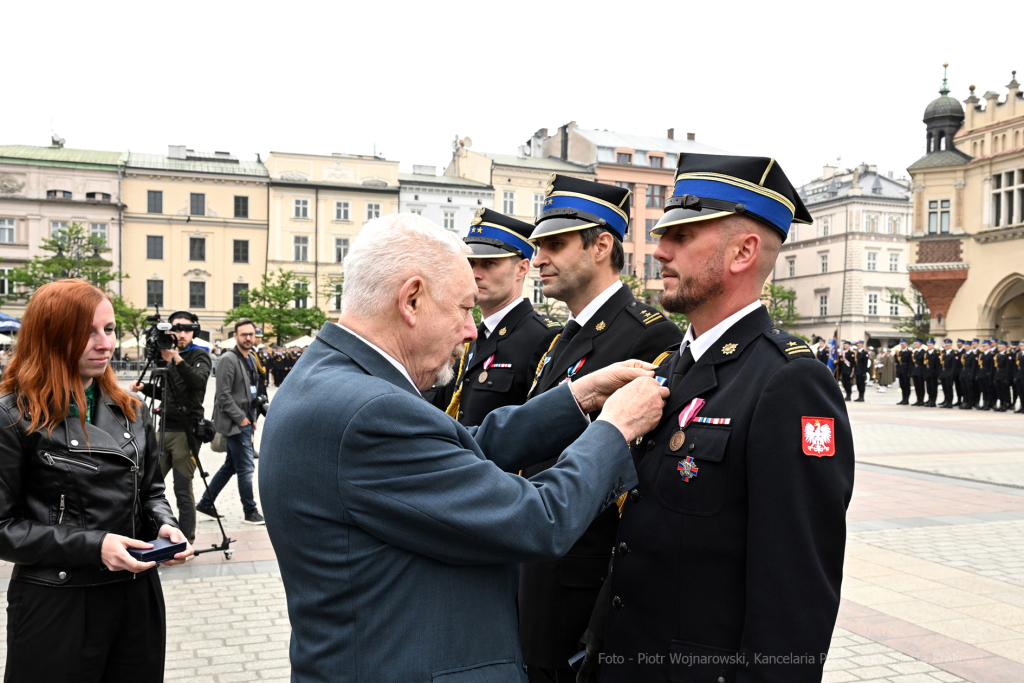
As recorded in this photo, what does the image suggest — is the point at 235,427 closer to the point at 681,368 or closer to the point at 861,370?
the point at 681,368

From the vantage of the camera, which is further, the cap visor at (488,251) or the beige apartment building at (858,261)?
the beige apartment building at (858,261)

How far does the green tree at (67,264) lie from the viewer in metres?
43.8

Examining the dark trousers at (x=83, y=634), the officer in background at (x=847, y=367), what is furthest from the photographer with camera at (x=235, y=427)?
the officer in background at (x=847, y=367)

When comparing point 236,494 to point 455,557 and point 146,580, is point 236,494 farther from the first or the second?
point 455,557

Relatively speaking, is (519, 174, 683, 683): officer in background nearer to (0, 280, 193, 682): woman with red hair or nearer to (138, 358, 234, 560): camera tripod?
(0, 280, 193, 682): woman with red hair

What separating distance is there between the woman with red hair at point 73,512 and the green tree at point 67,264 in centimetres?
4399

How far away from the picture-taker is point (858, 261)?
67.5 m

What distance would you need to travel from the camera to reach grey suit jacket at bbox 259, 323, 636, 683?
5.71 feet

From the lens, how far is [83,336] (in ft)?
10.3

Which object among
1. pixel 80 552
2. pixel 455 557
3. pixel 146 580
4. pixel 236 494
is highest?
pixel 455 557

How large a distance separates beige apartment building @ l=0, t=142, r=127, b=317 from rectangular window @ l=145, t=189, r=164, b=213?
1.77m

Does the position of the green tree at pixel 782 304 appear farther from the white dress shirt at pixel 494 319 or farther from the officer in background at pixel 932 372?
the white dress shirt at pixel 494 319

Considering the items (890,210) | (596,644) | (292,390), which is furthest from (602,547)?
(890,210)

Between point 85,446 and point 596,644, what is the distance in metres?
1.98
